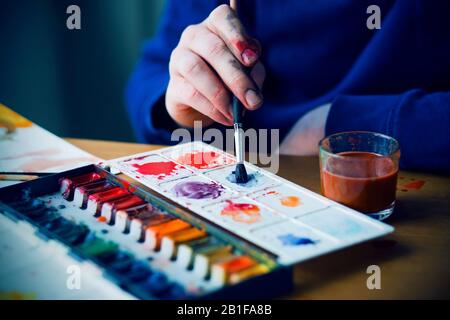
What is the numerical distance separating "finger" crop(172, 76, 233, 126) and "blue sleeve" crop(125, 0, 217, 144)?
16cm

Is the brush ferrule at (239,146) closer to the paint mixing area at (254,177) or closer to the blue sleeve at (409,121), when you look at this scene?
the paint mixing area at (254,177)

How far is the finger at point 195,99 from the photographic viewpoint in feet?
2.84

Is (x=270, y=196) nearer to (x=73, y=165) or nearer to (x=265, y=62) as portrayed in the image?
(x=73, y=165)

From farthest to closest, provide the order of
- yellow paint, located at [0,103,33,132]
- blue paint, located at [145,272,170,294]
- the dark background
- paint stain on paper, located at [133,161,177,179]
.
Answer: the dark background
yellow paint, located at [0,103,33,132]
paint stain on paper, located at [133,161,177,179]
blue paint, located at [145,272,170,294]

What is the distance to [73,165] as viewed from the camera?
2.83ft

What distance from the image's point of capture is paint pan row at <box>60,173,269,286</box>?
56 cm

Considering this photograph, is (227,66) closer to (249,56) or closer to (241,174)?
(249,56)

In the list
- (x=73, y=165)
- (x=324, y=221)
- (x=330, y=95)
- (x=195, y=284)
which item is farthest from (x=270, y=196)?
(x=330, y=95)

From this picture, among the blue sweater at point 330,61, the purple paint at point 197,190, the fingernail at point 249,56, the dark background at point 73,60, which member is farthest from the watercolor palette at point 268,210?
the dark background at point 73,60

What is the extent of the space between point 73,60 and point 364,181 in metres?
1.25

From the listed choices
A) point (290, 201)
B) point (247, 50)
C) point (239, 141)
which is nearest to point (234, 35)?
point (247, 50)

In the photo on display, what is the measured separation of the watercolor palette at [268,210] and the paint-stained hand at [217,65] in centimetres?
9

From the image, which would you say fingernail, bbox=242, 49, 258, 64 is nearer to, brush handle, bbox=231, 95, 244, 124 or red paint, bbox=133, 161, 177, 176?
brush handle, bbox=231, 95, 244, 124

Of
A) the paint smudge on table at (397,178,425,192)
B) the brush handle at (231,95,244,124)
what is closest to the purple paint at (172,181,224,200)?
the brush handle at (231,95,244,124)
